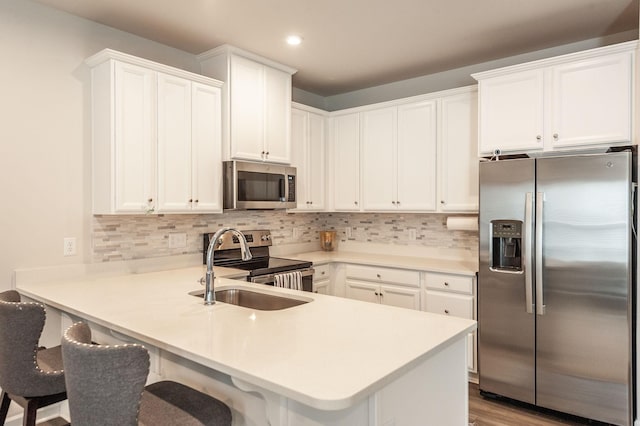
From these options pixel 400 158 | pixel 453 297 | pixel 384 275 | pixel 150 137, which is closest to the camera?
pixel 150 137

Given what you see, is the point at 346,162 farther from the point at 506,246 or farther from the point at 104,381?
the point at 104,381

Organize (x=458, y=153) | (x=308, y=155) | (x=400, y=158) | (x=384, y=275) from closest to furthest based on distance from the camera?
(x=458, y=153) → (x=384, y=275) → (x=400, y=158) → (x=308, y=155)

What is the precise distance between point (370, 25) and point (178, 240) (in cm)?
210

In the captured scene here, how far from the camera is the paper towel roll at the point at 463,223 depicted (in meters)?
3.33

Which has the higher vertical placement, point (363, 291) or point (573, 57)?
point (573, 57)

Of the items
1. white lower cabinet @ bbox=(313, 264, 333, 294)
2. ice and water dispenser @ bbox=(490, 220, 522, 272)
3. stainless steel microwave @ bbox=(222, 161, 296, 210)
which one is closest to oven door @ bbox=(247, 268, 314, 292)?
white lower cabinet @ bbox=(313, 264, 333, 294)

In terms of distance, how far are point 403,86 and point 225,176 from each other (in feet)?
6.77

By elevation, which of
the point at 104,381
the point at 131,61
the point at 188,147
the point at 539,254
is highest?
the point at 131,61

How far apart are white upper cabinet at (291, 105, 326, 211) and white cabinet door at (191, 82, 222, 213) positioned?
35.9 inches

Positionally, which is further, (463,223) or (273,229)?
(273,229)

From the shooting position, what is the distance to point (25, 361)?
155 centimetres

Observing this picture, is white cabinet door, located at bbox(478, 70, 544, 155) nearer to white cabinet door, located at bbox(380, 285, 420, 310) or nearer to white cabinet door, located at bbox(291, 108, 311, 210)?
white cabinet door, located at bbox(380, 285, 420, 310)

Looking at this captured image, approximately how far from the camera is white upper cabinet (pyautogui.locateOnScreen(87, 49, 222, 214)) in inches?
103

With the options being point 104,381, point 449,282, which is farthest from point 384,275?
point 104,381
